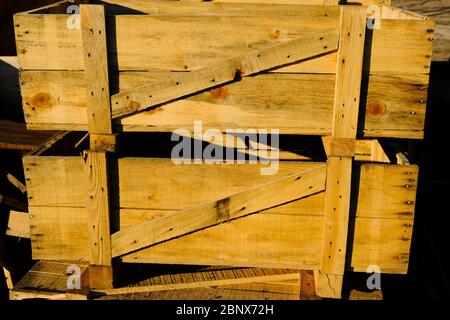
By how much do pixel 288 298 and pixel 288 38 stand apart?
1596 mm

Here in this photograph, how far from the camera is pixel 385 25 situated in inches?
112

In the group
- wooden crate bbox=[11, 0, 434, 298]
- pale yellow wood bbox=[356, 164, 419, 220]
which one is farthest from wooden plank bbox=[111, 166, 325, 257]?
pale yellow wood bbox=[356, 164, 419, 220]

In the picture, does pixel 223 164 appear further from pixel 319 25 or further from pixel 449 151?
pixel 449 151

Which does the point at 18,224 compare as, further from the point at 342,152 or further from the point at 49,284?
the point at 342,152

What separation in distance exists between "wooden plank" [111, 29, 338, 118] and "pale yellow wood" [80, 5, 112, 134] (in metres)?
Result: 0.07

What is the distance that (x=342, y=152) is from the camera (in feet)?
9.82

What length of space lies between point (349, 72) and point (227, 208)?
101cm

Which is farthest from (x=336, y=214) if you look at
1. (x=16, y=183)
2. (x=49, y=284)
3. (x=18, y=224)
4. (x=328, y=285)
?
(x=16, y=183)

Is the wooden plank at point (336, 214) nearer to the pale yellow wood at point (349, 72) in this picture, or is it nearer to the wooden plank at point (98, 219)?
the pale yellow wood at point (349, 72)

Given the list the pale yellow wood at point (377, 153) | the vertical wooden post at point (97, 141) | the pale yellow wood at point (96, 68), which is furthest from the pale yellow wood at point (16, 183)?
the pale yellow wood at point (377, 153)

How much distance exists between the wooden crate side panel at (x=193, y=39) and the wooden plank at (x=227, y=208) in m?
0.63

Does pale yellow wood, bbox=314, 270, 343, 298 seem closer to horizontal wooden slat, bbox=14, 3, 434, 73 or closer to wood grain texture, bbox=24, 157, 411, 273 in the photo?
wood grain texture, bbox=24, 157, 411, 273

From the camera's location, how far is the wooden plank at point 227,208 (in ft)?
10.0

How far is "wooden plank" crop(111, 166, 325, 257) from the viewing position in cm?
305
